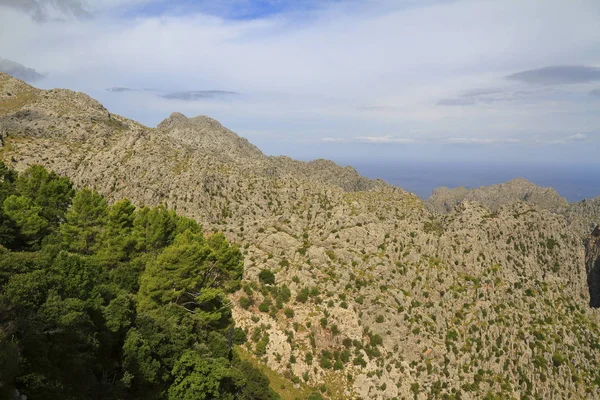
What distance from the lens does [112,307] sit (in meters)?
28.6

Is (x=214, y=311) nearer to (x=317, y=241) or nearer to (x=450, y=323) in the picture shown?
(x=317, y=241)

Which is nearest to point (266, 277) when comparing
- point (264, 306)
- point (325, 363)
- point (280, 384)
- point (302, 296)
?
point (264, 306)

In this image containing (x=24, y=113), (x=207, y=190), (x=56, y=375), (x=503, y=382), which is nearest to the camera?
(x=56, y=375)

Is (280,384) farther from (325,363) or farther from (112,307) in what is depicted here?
(112,307)

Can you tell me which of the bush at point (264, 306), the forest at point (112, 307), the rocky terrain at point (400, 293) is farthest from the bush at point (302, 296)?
the forest at point (112, 307)

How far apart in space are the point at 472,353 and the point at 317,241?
108 ft

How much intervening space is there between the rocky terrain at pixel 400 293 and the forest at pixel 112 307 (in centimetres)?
1109

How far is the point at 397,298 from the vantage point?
64812mm

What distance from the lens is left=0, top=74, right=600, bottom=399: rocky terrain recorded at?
177 feet

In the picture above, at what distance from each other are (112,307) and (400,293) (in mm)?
50542

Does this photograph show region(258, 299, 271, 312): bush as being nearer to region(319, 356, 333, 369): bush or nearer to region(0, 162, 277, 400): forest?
region(0, 162, 277, 400): forest

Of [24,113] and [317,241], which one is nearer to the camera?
[317,241]

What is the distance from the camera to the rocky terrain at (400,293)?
177 feet

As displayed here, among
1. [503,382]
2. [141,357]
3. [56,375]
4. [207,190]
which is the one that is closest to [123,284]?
[141,357]
